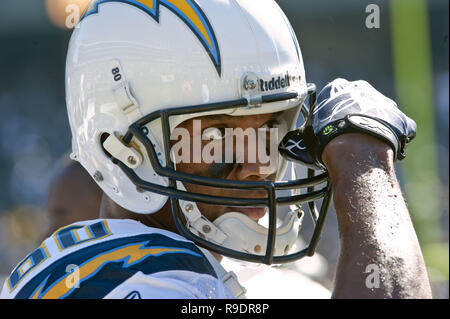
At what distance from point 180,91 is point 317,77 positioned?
529 centimetres

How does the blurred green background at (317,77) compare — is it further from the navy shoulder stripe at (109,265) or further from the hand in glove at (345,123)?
the navy shoulder stripe at (109,265)

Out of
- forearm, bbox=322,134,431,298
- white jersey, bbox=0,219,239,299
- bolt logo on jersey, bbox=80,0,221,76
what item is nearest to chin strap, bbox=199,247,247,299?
white jersey, bbox=0,219,239,299

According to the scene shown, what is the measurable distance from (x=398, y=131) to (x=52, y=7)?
6.57 meters

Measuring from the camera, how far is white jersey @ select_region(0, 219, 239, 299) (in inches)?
62.7

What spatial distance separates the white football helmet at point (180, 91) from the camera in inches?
75.3

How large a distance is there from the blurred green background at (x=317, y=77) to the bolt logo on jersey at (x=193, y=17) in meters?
4.34

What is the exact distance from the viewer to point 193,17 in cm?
195

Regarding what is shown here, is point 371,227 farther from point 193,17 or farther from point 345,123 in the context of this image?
point 193,17

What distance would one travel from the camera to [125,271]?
163 cm

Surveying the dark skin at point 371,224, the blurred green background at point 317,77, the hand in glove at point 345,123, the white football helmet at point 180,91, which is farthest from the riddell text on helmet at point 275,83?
the blurred green background at point 317,77

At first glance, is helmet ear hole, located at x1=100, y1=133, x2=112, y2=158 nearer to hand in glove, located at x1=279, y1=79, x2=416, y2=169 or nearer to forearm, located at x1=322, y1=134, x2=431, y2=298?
hand in glove, located at x1=279, y1=79, x2=416, y2=169
